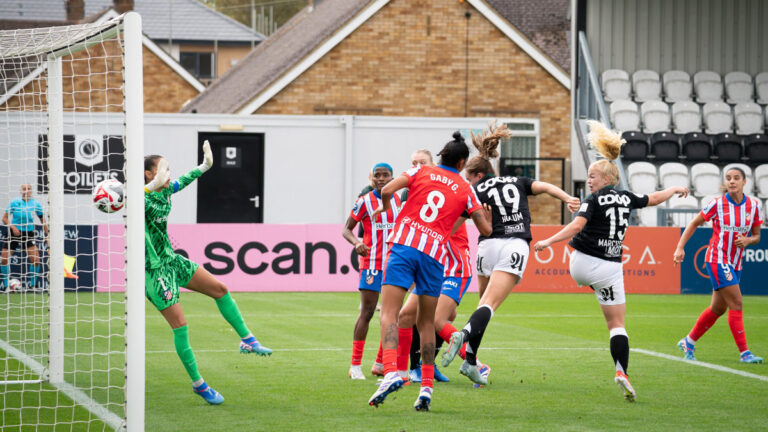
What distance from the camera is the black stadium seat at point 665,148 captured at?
26.0 m

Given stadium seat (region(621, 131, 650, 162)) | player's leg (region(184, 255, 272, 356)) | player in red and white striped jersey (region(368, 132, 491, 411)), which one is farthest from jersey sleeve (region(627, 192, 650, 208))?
stadium seat (region(621, 131, 650, 162))

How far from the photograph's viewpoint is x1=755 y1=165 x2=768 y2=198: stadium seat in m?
25.1

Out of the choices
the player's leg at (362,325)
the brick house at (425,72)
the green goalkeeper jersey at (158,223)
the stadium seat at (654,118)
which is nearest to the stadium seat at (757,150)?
the stadium seat at (654,118)

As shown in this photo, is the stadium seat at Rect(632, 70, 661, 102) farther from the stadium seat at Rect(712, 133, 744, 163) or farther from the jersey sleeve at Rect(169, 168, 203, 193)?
the jersey sleeve at Rect(169, 168, 203, 193)

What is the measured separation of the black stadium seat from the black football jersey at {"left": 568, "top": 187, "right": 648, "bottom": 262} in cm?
1761

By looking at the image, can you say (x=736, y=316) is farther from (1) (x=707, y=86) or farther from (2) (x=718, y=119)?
(1) (x=707, y=86)

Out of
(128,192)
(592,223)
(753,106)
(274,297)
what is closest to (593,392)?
(592,223)

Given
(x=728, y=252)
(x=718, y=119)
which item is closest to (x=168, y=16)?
(x=718, y=119)

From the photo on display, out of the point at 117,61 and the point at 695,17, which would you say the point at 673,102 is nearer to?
the point at 695,17

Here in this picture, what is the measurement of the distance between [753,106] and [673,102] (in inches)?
77.9

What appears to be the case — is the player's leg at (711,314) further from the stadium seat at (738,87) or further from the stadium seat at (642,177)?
the stadium seat at (738,87)

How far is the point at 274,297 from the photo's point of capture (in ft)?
A: 65.2

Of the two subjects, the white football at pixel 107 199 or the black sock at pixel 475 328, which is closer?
the white football at pixel 107 199

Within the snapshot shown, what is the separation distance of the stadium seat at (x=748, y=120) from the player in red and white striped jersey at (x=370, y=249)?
19170 millimetres
